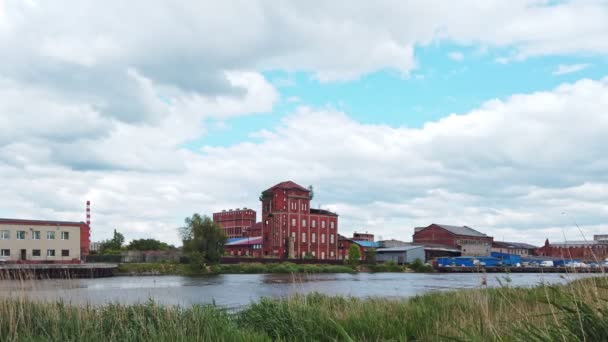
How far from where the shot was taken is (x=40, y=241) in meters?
69.4

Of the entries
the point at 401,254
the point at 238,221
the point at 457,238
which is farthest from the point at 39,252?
the point at 457,238

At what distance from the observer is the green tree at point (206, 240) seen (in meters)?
73.4

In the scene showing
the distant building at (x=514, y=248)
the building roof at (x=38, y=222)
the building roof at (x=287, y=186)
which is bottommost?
the distant building at (x=514, y=248)

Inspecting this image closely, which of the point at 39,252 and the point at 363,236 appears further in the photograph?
the point at 363,236

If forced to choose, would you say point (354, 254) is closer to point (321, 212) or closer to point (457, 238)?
point (321, 212)

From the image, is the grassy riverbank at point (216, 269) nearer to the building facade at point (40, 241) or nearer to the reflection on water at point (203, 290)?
the building facade at point (40, 241)

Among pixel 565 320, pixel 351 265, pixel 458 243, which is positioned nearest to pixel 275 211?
pixel 351 265

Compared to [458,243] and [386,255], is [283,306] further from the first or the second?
[458,243]

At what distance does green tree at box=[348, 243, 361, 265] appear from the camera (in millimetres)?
94500

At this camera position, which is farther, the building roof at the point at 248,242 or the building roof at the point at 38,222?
the building roof at the point at 248,242

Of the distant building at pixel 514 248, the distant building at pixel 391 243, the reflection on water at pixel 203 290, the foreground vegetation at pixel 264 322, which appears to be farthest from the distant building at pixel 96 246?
the foreground vegetation at pixel 264 322

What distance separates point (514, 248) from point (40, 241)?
121 meters

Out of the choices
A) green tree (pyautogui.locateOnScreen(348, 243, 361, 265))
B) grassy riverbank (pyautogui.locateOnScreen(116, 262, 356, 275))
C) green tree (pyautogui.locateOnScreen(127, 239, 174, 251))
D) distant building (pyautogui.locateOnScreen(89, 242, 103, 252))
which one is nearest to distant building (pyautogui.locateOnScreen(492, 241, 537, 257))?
green tree (pyautogui.locateOnScreen(348, 243, 361, 265))

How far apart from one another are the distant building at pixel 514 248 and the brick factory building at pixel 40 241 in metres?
103
